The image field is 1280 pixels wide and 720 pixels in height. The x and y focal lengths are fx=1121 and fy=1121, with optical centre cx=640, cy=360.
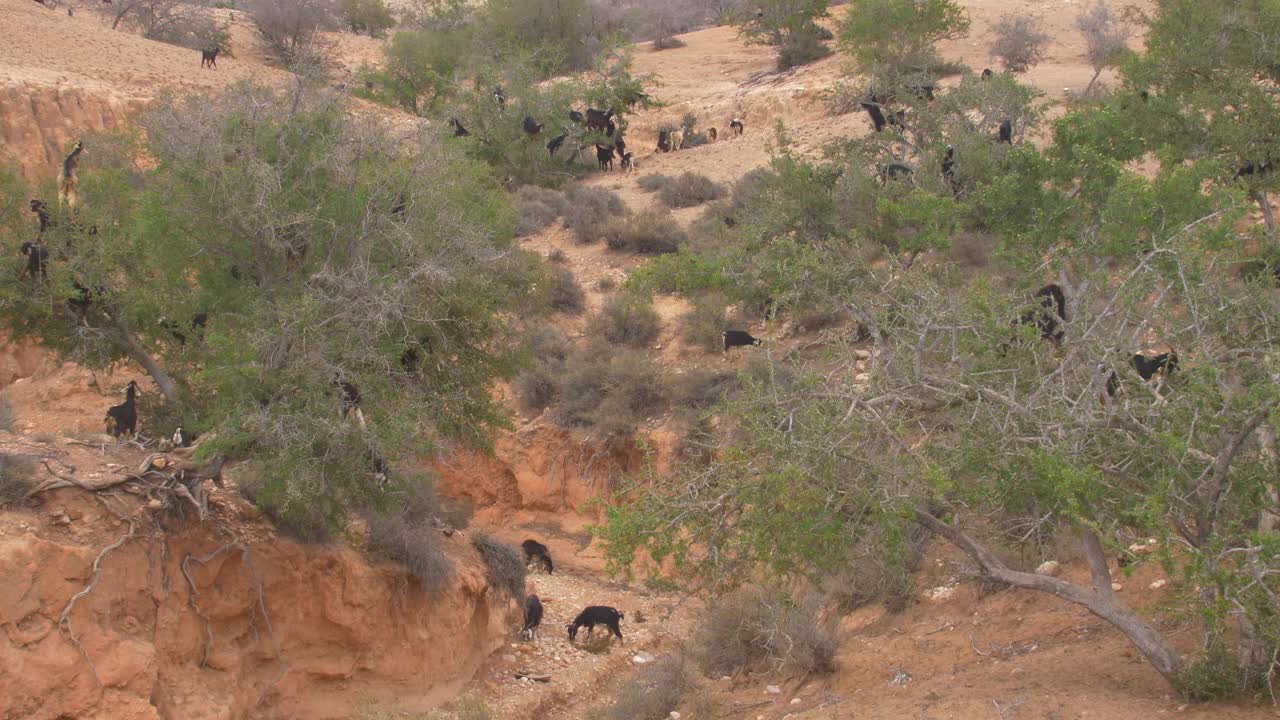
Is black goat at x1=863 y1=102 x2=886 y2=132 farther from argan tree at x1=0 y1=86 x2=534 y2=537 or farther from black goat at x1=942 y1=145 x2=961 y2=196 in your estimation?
argan tree at x1=0 y1=86 x2=534 y2=537

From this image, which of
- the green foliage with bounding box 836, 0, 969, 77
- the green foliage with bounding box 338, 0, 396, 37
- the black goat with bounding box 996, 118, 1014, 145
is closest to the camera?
the black goat with bounding box 996, 118, 1014, 145

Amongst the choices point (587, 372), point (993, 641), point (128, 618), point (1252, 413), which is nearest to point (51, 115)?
point (587, 372)

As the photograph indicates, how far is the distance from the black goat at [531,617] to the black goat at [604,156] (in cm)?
1741

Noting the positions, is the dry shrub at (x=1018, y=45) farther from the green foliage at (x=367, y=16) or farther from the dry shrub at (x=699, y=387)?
the green foliage at (x=367, y=16)

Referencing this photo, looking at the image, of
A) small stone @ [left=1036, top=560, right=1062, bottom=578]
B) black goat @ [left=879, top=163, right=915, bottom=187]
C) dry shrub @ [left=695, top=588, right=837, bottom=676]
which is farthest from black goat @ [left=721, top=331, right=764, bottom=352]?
small stone @ [left=1036, top=560, right=1062, bottom=578]

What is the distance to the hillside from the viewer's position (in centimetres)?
847

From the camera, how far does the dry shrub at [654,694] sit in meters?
10.1

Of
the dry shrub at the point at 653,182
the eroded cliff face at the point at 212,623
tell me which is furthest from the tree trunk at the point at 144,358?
the dry shrub at the point at 653,182

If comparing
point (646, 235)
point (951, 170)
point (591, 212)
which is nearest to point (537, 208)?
point (591, 212)

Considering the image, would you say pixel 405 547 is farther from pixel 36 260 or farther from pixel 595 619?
pixel 36 260

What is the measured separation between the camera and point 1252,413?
20.2 feet

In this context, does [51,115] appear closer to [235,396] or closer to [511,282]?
[511,282]

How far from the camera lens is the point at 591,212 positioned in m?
24.6

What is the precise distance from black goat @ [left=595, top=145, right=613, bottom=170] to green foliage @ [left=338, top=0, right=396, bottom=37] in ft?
74.2
